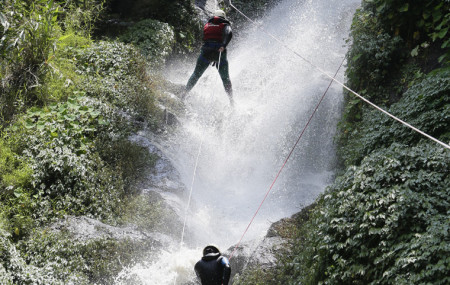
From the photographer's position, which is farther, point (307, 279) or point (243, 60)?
point (243, 60)

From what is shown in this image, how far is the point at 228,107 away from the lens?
9047mm

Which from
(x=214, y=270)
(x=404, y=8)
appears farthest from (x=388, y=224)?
(x=404, y=8)

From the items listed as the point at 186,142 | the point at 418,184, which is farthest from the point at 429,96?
the point at 186,142

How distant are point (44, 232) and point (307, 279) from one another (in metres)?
3.15

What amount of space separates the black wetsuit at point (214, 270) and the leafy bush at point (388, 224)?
1.11 meters

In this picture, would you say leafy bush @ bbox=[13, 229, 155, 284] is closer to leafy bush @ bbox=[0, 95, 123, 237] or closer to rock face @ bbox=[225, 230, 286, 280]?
leafy bush @ bbox=[0, 95, 123, 237]

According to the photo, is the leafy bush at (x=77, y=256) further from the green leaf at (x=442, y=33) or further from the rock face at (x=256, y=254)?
the green leaf at (x=442, y=33)

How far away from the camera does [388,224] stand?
3.51 metres

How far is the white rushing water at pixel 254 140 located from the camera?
650 centimetres

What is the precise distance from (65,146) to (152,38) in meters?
4.59

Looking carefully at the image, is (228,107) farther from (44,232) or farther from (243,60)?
(44,232)

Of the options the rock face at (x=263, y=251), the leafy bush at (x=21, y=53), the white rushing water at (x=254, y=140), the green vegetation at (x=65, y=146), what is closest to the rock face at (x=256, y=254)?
the rock face at (x=263, y=251)

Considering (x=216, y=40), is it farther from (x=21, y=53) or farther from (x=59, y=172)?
(x=59, y=172)

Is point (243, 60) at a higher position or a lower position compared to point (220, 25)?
lower
